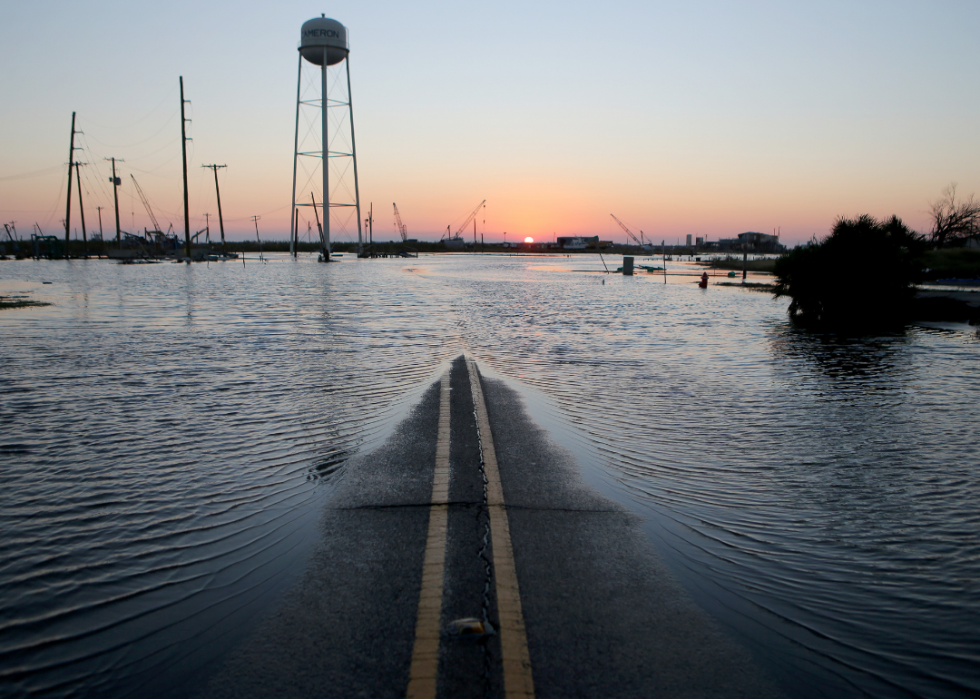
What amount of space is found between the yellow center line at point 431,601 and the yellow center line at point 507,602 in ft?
1.16

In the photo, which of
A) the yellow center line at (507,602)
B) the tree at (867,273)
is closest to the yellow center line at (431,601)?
the yellow center line at (507,602)

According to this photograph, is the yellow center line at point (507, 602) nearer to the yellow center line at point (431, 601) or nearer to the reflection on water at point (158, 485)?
the yellow center line at point (431, 601)

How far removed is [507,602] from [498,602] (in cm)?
5

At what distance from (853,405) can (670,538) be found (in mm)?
6252

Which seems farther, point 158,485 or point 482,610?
point 158,485

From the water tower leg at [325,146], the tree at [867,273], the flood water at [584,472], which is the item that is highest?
the water tower leg at [325,146]

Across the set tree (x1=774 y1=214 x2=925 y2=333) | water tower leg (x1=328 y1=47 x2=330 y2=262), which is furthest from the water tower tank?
tree (x1=774 y1=214 x2=925 y2=333)

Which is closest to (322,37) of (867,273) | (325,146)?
(325,146)

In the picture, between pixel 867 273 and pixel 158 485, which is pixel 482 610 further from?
pixel 867 273

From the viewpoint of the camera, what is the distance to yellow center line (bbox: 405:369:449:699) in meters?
2.94

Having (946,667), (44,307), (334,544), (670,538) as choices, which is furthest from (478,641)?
(44,307)

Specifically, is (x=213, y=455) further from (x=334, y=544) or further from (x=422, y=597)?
(x=422, y=597)

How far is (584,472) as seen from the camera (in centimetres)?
628

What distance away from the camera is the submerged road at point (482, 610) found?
117 inches
